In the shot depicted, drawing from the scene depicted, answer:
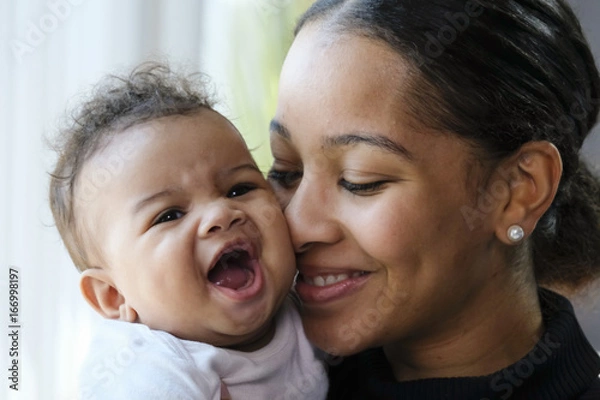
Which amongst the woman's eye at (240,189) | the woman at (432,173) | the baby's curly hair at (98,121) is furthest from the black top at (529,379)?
the baby's curly hair at (98,121)

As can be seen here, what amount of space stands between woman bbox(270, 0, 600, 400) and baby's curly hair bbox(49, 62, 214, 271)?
20cm

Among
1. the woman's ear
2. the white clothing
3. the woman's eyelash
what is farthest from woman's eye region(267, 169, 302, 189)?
the woman's ear

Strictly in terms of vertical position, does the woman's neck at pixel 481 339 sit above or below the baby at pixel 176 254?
below

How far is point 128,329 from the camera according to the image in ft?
4.41

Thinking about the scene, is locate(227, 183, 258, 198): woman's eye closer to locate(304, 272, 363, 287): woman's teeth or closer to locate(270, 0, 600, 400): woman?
locate(270, 0, 600, 400): woman

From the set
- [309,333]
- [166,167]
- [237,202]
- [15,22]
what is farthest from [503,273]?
[15,22]

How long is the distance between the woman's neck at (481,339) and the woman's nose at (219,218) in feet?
1.44

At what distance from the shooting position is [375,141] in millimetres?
1348

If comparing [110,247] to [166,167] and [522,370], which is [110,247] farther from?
[522,370]

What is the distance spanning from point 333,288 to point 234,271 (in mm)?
173

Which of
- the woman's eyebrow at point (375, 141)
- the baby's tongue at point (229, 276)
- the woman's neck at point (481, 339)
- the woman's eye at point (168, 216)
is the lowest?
the woman's neck at point (481, 339)

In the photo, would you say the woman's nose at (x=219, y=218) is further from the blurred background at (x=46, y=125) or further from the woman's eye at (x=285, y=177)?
the blurred background at (x=46, y=125)

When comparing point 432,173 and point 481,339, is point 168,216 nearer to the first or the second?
point 432,173

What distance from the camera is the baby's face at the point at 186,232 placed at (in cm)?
134
